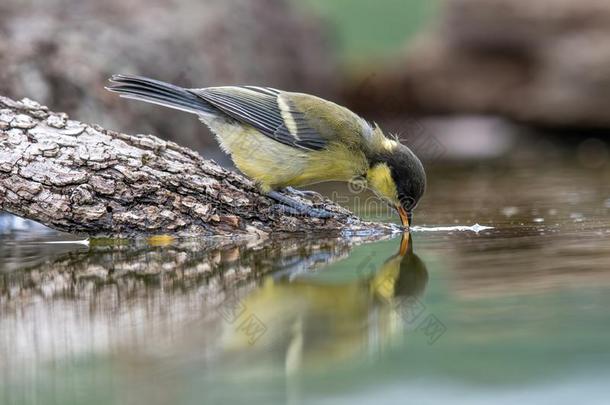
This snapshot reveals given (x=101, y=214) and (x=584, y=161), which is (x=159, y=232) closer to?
(x=101, y=214)

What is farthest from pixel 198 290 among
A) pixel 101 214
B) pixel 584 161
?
pixel 584 161

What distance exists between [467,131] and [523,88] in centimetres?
94

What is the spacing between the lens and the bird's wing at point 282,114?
228 inches

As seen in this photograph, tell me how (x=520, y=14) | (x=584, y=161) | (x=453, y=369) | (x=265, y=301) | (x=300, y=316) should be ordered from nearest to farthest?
(x=453, y=369) < (x=300, y=316) < (x=265, y=301) < (x=584, y=161) < (x=520, y=14)

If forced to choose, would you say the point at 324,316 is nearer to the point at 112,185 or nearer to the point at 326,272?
the point at 326,272

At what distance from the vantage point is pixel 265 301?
3.97 meters

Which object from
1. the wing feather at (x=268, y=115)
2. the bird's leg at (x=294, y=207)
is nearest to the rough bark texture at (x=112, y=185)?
the bird's leg at (x=294, y=207)

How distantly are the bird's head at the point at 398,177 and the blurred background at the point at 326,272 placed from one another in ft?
0.80

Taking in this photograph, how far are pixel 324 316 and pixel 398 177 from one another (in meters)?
2.14

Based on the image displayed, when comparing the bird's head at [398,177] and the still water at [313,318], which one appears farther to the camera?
the bird's head at [398,177]

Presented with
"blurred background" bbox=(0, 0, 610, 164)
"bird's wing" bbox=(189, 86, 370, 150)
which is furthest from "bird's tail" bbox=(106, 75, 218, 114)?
"blurred background" bbox=(0, 0, 610, 164)

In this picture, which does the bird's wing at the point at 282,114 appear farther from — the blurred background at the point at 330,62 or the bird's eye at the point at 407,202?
the blurred background at the point at 330,62

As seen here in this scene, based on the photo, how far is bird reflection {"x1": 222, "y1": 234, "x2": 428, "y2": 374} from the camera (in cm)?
329

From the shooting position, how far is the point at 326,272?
4539 millimetres
